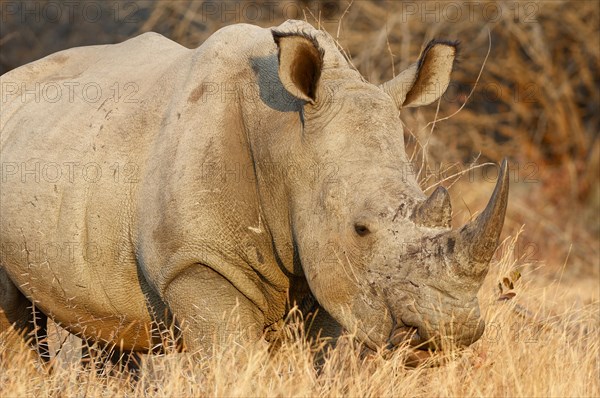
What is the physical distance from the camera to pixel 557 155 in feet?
47.6

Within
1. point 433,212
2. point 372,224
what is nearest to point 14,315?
point 372,224

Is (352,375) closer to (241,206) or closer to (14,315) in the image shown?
(241,206)

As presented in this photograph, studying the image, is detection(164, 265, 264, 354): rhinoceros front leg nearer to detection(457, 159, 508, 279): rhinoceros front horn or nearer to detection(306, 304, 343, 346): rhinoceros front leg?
detection(306, 304, 343, 346): rhinoceros front leg

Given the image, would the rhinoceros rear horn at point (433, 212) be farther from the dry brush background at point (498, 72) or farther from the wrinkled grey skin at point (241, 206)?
the dry brush background at point (498, 72)

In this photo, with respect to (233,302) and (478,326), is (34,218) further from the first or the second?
(478,326)

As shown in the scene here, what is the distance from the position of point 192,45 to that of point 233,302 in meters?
8.94

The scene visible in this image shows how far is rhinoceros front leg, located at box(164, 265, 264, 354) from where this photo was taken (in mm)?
4754

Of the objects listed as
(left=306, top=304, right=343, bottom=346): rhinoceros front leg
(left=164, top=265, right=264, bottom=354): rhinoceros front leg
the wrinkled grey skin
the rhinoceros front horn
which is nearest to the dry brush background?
(left=306, top=304, right=343, bottom=346): rhinoceros front leg

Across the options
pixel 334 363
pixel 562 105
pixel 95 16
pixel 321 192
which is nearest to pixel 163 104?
pixel 321 192

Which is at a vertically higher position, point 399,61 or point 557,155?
point 399,61

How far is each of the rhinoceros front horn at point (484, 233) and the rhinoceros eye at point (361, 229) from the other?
0.41m

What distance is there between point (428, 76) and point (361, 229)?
1.01 m

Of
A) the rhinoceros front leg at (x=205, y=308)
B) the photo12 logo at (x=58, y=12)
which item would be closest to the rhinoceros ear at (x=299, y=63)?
the rhinoceros front leg at (x=205, y=308)

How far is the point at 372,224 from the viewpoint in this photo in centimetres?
440
